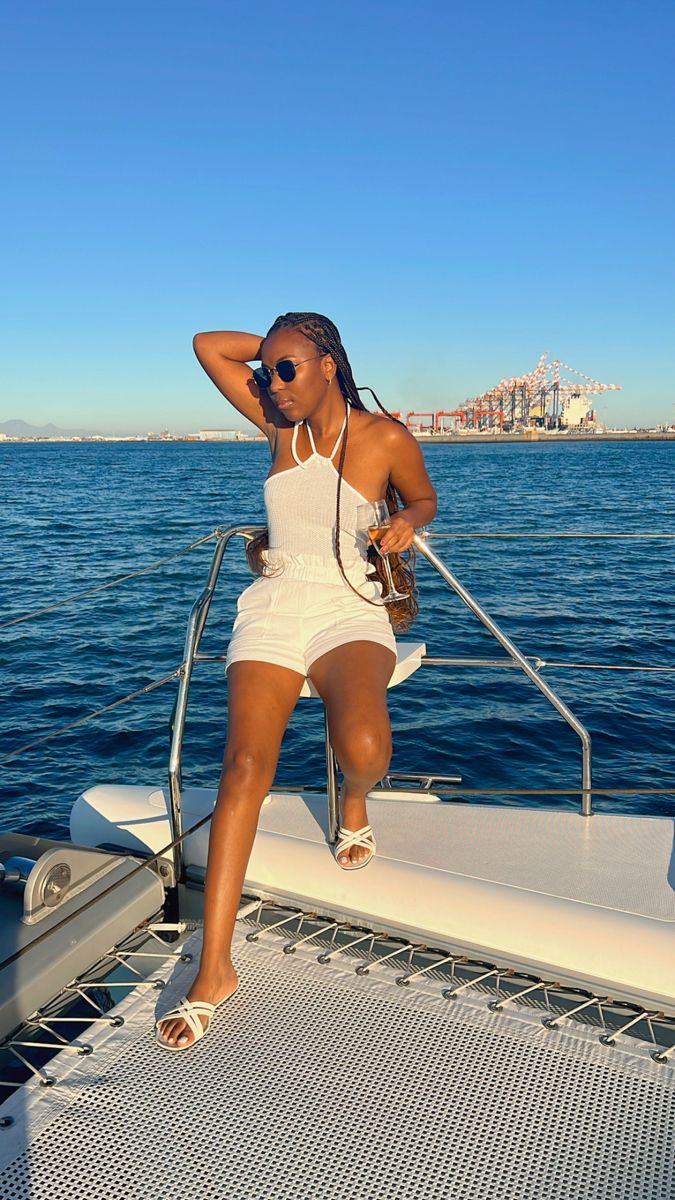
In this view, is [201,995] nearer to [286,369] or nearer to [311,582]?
[311,582]

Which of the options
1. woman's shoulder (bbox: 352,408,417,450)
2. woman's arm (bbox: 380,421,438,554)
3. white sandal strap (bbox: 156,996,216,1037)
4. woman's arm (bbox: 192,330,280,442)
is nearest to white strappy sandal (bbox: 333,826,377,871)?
white sandal strap (bbox: 156,996,216,1037)

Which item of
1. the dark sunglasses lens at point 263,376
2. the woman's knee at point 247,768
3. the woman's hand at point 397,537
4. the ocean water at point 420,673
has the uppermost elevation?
the dark sunglasses lens at point 263,376

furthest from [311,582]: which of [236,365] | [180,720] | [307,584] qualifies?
[236,365]

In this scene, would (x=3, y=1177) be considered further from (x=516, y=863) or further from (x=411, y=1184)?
(x=516, y=863)

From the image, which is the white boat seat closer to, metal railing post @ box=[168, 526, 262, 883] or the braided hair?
the braided hair

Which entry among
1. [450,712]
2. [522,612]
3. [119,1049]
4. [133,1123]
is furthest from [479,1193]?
[522,612]

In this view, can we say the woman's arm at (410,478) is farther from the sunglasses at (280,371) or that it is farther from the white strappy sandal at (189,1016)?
the white strappy sandal at (189,1016)

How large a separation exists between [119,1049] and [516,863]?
0.96 meters

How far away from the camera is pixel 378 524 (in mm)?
2102

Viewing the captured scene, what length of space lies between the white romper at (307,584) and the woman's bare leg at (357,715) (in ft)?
0.16

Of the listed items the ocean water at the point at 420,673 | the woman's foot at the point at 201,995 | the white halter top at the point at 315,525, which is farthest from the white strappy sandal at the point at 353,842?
the ocean water at the point at 420,673

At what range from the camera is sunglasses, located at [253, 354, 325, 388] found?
2213mm

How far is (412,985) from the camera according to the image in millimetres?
1790

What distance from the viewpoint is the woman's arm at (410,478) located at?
229 cm
